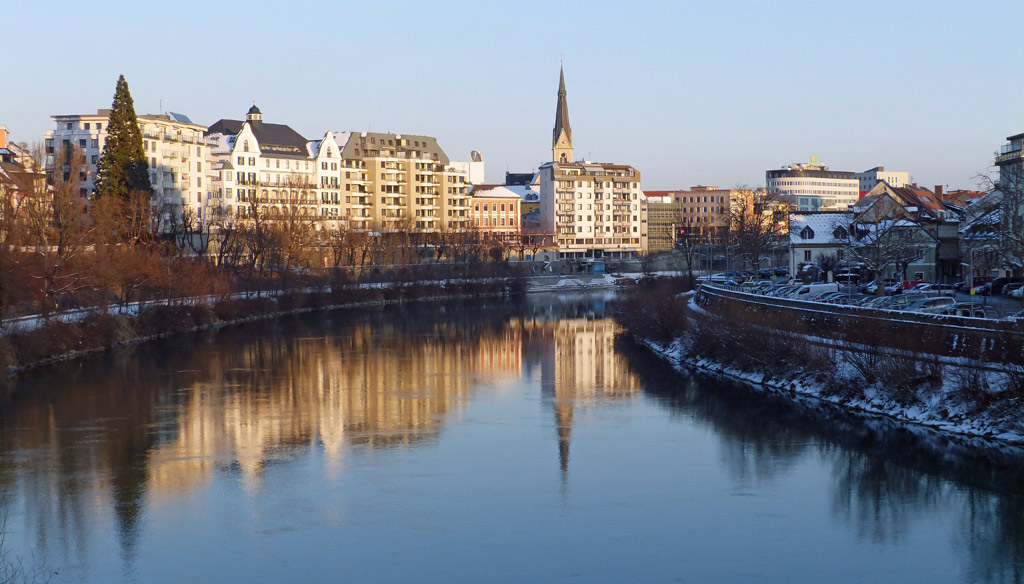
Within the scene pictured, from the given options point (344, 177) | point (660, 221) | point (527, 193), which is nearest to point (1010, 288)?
point (344, 177)

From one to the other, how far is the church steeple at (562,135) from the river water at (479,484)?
9692 cm

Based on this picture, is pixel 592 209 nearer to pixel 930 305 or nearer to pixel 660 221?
pixel 660 221

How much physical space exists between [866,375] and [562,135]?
105 metres

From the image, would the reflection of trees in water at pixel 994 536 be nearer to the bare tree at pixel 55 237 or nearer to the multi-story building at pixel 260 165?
the bare tree at pixel 55 237

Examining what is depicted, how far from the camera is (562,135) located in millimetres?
131500

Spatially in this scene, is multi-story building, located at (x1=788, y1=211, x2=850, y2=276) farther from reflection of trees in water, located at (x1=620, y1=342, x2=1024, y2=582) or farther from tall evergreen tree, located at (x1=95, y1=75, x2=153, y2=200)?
tall evergreen tree, located at (x1=95, y1=75, x2=153, y2=200)

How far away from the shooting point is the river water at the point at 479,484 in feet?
54.9

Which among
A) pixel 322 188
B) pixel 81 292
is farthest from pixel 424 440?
pixel 322 188

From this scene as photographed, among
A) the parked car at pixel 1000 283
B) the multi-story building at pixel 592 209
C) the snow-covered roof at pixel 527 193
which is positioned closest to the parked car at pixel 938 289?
the parked car at pixel 1000 283

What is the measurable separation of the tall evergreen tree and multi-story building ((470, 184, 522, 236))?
6141 cm

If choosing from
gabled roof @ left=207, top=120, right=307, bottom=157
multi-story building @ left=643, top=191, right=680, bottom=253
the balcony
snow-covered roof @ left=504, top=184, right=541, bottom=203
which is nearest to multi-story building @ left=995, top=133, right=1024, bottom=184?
the balcony

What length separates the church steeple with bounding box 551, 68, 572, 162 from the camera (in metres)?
131

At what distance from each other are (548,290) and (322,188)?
24.9 m

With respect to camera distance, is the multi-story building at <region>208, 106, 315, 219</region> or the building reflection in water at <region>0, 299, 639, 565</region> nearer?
the building reflection in water at <region>0, 299, 639, 565</region>
